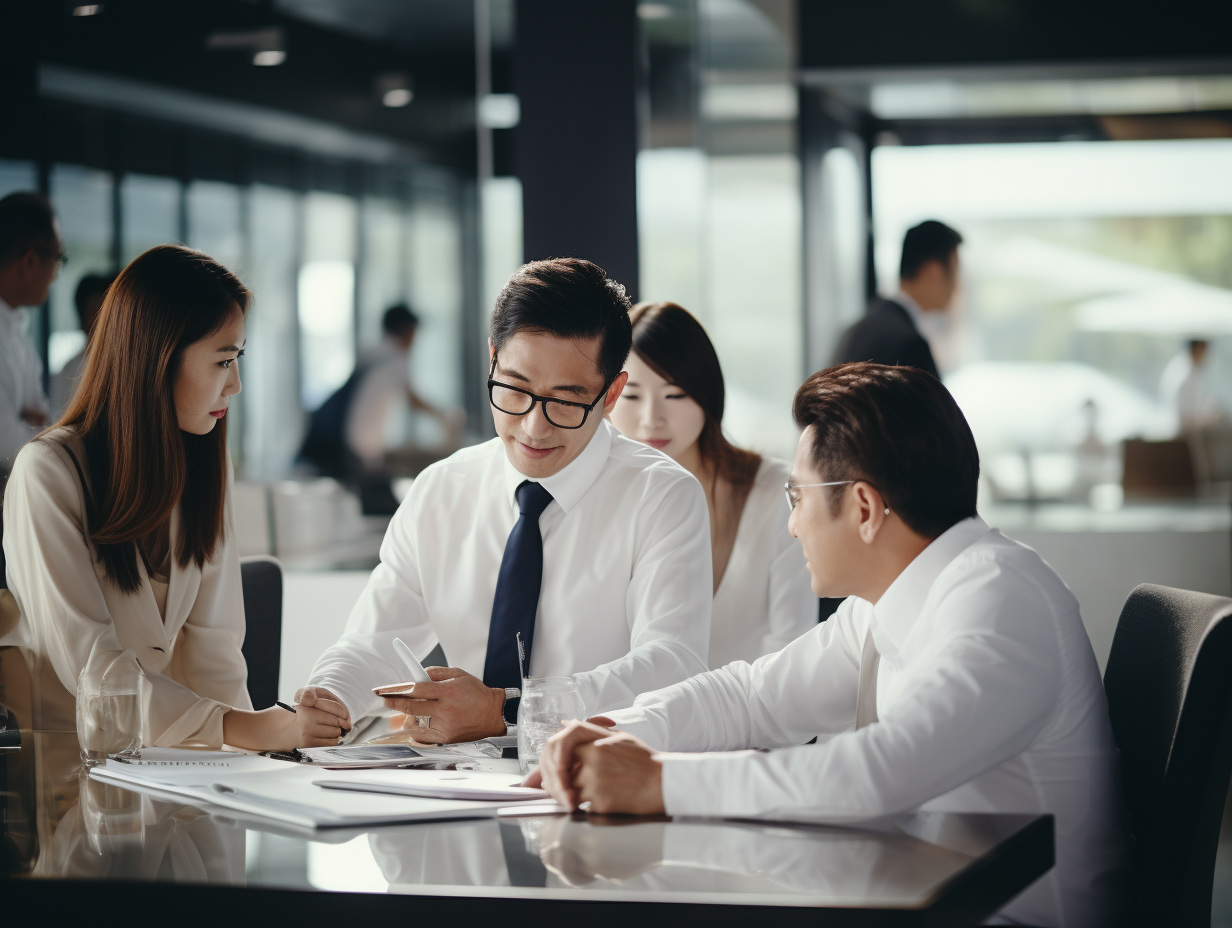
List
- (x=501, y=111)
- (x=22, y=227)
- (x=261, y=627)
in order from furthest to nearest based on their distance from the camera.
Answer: (x=501, y=111) → (x=22, y=227) → (x=261, y=627)

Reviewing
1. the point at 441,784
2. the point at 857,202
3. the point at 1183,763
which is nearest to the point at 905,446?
the point at 1183,763

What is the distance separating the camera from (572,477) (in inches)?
91.2

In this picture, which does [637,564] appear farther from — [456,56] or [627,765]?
[456,56]

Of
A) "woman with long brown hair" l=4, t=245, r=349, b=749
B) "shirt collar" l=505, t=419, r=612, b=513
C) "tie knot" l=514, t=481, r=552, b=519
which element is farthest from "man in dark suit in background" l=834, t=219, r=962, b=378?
"woman with long brown hair" l=4, t=245, r=349, b=749

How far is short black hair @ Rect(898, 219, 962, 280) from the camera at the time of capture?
4.88 meters

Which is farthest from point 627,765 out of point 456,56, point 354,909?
point 456,56

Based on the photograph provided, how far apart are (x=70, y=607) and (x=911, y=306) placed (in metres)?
3.69

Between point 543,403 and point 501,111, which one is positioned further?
point 501,111

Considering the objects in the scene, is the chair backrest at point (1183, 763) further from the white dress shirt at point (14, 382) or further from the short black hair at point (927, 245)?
the white dress shirt at point (14, 382)

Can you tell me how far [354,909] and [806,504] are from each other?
832 mm

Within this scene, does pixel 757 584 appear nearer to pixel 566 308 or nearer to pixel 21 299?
pixel 566 308

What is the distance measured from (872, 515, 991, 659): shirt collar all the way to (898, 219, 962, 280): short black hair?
138 inches

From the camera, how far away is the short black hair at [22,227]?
15.1 feet

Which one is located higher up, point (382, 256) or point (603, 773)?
point (382, 256)
